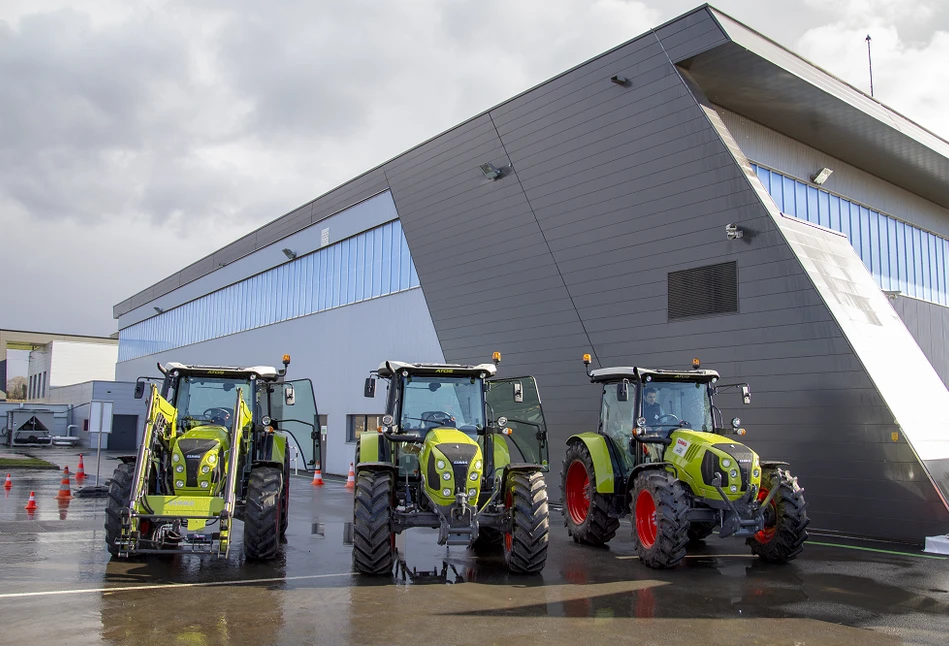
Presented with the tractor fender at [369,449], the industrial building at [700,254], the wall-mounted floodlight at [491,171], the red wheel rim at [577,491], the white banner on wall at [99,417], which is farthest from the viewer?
the wall-mounted floodlight at [491,171]

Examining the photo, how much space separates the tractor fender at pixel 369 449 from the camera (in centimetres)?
1009

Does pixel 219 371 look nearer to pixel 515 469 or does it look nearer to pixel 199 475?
pixel 199 475

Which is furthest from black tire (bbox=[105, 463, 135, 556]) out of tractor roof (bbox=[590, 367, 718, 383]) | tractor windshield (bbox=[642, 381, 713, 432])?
tractor windshield (bbox=[642, 381, 713, 432])

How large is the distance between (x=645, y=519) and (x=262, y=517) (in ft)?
15.0

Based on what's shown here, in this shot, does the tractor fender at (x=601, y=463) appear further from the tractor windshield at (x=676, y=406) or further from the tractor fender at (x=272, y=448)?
the tractor fender at (x=272, y=448)

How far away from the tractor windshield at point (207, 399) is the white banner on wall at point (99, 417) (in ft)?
25.7

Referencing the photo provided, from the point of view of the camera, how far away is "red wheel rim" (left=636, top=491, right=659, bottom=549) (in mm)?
9703

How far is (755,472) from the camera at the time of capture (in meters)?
9.38

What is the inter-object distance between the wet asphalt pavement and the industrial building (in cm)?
264

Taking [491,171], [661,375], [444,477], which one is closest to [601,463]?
[661,375]

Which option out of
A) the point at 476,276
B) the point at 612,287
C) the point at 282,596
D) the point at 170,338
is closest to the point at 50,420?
the point at 170,338

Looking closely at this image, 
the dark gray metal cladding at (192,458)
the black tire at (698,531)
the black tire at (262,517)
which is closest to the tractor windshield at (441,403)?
the black tire at (262,517)

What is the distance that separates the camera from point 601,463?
10.9 metres

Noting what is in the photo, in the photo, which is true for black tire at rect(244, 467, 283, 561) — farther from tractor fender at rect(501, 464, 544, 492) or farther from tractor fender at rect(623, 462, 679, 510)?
tractor fender at rect(623, 462, 679, 510)
